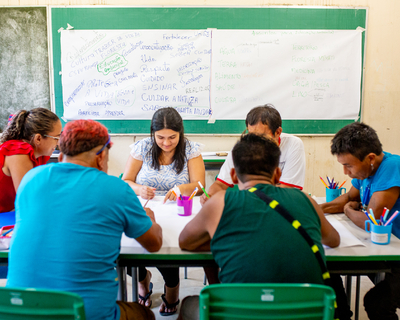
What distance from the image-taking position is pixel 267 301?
0.90 m

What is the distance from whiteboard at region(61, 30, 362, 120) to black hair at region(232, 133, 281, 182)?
8.33 feet

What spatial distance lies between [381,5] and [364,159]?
9.46 ft

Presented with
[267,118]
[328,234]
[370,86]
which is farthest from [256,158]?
[370,86]

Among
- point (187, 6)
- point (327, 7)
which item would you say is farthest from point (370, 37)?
point (187, 6)

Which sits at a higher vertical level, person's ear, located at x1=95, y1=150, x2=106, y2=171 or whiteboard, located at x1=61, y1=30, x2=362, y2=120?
whiteboard, located at x1=61, y1=30, x2=362, y2=120

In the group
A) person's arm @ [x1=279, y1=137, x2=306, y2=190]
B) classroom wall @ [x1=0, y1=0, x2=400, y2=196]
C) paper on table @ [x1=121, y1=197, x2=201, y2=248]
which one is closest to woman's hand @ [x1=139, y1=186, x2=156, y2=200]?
paper on table @ [x1=121, y1=197, x2=201, y2=248]

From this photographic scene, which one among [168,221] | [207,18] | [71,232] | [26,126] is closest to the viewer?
[71,232]

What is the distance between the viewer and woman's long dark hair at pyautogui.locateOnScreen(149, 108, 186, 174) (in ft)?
7.47

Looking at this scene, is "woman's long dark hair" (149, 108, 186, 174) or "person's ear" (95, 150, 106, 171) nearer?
"person's ear" (95, 150, 106, 171)

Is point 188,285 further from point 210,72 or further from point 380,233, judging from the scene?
point 210,72

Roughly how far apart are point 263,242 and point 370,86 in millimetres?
3409

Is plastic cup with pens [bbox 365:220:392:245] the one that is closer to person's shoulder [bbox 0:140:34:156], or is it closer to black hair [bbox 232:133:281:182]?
black hair [bbox 232:133:281:182]

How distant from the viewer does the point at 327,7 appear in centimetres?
351

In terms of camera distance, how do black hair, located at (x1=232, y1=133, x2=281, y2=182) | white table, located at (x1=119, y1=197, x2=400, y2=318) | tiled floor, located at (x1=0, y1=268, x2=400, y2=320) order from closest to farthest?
black hair, located at (x1=232, y1=133, x2=281, y2=182) < white table, located at (x1=119, y1=197, x2=400, y2=318) < tiled floor, located at (x1=0, y1=268, x2=400, y2=320)
